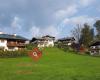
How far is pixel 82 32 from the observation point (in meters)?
146

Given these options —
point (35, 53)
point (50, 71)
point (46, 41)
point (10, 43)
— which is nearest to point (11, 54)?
point (10, 43)

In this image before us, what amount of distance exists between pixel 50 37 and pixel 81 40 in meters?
27.4

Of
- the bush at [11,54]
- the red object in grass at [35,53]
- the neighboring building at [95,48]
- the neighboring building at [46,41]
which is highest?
the neighboring building at [46,41]

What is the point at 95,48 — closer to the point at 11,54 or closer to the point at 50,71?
the point at 11,54

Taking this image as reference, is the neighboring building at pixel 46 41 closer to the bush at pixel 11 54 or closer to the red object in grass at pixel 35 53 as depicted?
the bush at pixel 11 54

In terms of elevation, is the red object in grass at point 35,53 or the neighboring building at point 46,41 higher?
the neighboring building at point 46,41

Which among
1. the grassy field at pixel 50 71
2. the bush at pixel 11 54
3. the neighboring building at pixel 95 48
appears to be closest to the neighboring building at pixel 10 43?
the bush at pixel 11 54

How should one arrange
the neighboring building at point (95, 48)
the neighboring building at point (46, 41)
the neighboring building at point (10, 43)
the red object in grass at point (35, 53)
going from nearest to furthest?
the red object in grass at point (35, 53) < the neighboring building at point (10, 43) < the neighboring building at point (95, 48) < the neighboring building at point (46, 41)

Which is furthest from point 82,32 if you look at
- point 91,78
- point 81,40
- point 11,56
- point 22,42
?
point 91,78

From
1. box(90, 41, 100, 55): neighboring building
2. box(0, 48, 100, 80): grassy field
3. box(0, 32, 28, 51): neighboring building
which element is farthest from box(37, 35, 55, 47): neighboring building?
box(0, 48, 100, 80): grassy field

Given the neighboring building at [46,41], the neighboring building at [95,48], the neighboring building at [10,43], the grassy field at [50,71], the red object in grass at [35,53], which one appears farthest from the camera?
the neighboring building at [46,41]

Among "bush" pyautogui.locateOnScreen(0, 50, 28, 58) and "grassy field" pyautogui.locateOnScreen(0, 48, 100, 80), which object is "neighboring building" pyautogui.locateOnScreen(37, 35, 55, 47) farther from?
"grassy field" pyautogui.locateOnScreen(0, 48, 100, 80)

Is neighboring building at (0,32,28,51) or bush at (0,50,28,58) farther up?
neighboring building at (0,32,28,51)

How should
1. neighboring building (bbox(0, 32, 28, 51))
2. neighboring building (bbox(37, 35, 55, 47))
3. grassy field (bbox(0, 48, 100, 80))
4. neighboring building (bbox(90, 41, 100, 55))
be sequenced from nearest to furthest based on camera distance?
grassy field (bbox(0, 48, 100, 80)), neighboring building (bbox(0, 32, 28, 51)), neighboring building (bbox(90, 41, 100, 55)), neighboring building (bbox(37, 35, 55, 47))
